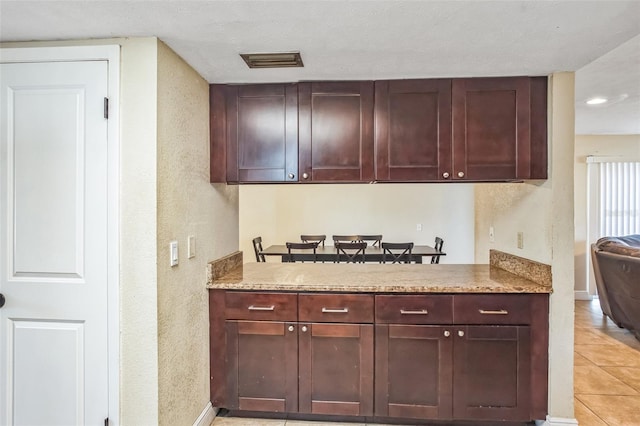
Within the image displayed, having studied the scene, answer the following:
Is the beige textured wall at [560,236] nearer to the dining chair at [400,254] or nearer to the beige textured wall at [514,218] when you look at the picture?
the beige textured wall at [514,218]

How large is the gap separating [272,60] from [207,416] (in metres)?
2.15

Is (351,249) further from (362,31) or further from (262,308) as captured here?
(362,31)

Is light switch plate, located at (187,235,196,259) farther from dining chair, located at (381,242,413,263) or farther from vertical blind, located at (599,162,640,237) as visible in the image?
vertical blind, located at (599,162,640,237)

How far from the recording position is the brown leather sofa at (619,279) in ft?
11.3

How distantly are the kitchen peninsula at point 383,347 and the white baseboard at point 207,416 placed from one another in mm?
76

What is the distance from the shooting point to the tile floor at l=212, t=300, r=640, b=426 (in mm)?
2270

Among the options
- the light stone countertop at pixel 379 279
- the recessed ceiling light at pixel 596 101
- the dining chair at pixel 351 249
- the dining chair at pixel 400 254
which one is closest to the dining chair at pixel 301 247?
the dining chair at pixel 351 249

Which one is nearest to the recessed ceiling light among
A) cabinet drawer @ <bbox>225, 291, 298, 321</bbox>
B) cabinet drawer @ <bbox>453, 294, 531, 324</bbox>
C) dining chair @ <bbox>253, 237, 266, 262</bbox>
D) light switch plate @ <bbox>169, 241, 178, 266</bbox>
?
cabinet drawer @ <bbox>453, 294, 531, 324</bbox>

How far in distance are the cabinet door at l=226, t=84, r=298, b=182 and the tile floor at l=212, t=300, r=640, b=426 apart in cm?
159

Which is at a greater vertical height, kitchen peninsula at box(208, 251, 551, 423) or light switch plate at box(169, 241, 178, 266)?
light switch plate at box(169, 241, 178, 266)

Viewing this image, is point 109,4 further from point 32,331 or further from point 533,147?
point 533,147

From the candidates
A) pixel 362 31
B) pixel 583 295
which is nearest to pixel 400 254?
pixel 362 31

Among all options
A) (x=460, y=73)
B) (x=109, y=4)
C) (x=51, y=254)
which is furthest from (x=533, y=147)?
(x=51, y=254)

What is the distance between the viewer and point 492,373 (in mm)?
2102
